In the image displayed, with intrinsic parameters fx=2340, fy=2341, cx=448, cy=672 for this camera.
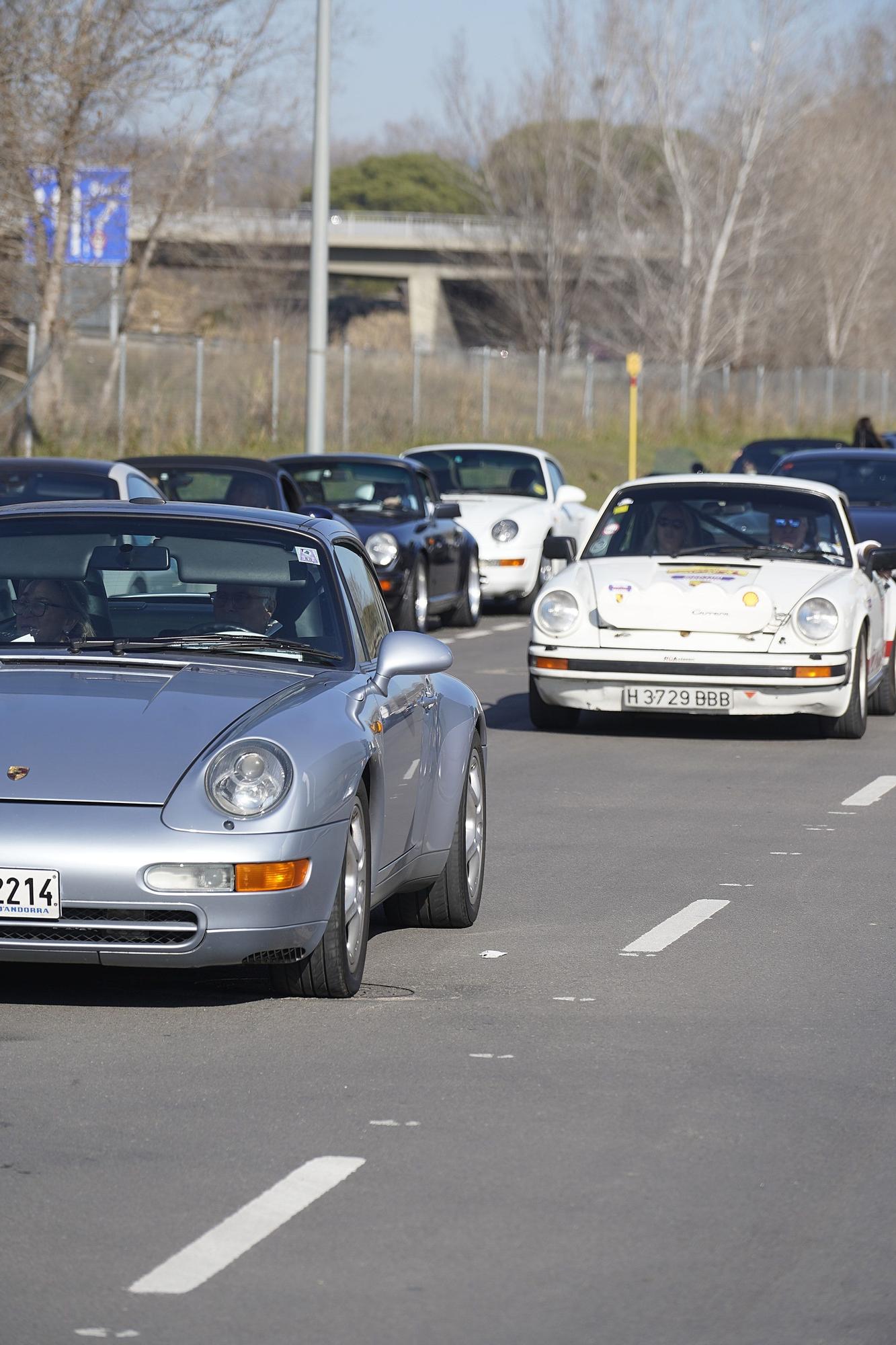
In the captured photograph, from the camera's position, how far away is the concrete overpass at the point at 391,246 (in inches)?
2292

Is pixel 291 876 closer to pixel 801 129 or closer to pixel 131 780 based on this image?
pixel 131 780

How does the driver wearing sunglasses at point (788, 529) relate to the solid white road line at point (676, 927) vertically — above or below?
above

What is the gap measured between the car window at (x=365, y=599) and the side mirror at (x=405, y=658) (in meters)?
0.16

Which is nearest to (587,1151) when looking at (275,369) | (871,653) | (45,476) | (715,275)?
(871,653)

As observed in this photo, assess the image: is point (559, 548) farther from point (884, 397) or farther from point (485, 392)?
point (884, 397)

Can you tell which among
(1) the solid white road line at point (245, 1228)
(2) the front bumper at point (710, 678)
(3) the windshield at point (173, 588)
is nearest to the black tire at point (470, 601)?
(2) the front bumper at point (710, 678)

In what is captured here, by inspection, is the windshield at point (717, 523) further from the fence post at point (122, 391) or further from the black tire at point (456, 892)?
the fence post at point (122, 391)

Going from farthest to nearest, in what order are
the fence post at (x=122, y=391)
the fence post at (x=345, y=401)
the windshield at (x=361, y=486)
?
the fence post at (x=345, y=401)
the fence post at (x=122, y=391)
the windshield at (x=361, y=486)

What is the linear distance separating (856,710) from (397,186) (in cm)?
11141

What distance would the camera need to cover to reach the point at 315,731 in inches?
251

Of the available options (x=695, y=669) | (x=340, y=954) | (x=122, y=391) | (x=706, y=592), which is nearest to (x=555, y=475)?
(x=706, y=592)

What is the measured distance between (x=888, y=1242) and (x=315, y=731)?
2.38 m

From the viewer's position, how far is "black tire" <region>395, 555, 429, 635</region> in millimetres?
19391

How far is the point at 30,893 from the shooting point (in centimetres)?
593
